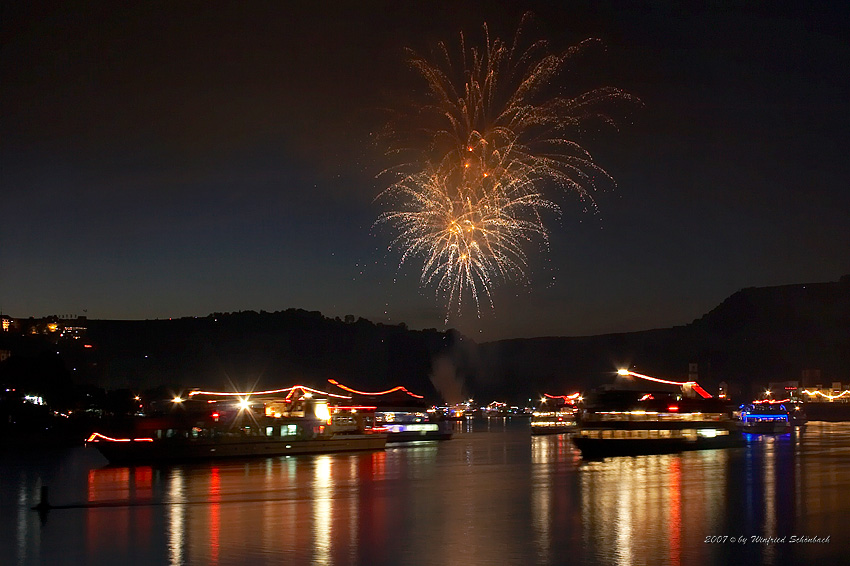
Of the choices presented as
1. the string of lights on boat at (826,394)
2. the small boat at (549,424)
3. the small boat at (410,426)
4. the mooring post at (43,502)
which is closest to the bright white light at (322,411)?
the small boat at (410,426)

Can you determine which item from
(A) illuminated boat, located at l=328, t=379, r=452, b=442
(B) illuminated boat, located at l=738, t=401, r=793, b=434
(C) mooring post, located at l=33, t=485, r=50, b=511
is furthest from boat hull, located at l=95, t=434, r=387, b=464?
(B) illuminated boat, located at l=738, t=401, r=793, b=434

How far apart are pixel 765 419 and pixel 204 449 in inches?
2580

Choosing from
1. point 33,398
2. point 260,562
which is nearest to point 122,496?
point 260,562

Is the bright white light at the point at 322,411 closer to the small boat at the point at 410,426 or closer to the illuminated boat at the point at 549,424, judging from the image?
the small boat at the point at 410,426

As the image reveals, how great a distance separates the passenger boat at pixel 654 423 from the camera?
52688 millimetres

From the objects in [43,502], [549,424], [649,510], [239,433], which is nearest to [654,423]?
[239,433]

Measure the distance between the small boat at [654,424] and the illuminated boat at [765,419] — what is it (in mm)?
29315

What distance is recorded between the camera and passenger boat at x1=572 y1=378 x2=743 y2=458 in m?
52.7

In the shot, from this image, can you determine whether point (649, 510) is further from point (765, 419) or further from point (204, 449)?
point (765, 419)

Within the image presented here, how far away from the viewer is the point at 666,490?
94.5ft

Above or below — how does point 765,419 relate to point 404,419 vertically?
below

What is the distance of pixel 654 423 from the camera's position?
55188 mm

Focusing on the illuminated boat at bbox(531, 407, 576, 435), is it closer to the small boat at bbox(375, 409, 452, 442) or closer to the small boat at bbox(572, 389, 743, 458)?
the small boat at bbox(375, 409, 452, 442)

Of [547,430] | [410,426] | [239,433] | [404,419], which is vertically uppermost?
[239,433]
